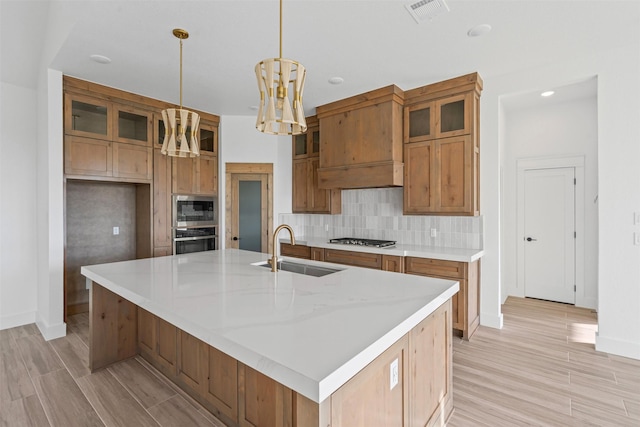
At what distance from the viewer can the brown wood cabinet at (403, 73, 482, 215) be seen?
3457mm

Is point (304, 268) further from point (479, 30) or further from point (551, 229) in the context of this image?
point (551, 229)

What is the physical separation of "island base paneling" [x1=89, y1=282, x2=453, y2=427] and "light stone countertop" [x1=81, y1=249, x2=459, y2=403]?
0.39 feet

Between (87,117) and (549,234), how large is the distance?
20.2 feet

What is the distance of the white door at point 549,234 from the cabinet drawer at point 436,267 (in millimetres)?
2175

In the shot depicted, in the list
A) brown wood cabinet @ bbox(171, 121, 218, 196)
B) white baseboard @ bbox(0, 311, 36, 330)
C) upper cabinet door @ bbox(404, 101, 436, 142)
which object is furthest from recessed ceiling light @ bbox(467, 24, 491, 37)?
white baseboard @ bbox(0, 311, 36, 330)

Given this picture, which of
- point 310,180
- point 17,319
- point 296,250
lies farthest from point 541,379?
point 17,319

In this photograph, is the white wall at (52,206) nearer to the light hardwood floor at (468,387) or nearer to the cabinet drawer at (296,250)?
the light hardwood floor at (468,387)

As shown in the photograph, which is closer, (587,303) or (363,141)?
(363,141)

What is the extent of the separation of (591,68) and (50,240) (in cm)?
571

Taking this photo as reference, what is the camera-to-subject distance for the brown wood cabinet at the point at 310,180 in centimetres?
479

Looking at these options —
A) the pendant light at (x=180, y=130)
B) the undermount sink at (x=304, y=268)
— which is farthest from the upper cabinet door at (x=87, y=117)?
the undermount sink at (x=304, y=268)

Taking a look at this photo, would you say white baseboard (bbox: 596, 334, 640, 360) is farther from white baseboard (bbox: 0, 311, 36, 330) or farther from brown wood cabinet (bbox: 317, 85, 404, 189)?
white baseboard (bbox: 0, 311, 36, 330)

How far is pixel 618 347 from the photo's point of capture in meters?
2.91

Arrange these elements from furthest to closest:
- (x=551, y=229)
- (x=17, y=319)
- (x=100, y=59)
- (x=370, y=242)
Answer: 1. (x=551, y=229)
2. (x=370, y=242)
3. (x=17, y=319)
4. (x=100, y=59)
